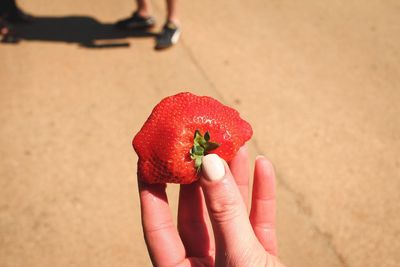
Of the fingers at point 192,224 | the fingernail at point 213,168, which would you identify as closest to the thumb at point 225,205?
the fingernail at point 213,168

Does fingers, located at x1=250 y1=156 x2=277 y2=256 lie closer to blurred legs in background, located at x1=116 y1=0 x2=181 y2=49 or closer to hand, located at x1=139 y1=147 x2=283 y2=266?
hand, located at x1=139 y1=147 x2=283 y2=266

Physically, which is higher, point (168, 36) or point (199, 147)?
point (199, 147)

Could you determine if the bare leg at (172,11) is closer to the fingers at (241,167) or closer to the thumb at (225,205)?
the fingers at (241,167)

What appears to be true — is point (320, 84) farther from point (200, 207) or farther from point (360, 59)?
point (200, 207)

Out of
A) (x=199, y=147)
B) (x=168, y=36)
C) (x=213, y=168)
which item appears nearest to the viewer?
(x=213, y=168)

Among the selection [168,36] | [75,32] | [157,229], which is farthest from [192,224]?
→ [75,32]

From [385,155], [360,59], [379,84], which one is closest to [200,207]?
[385,155]

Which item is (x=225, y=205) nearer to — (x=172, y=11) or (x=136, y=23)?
(x=172, y=11)
